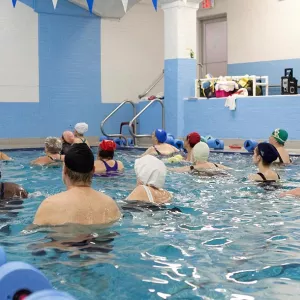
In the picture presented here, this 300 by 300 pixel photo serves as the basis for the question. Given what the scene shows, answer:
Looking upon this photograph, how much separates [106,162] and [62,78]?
9772 millimetres

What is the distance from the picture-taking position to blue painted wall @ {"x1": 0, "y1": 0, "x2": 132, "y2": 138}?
16.8m

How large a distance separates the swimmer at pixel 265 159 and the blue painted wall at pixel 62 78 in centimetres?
1081

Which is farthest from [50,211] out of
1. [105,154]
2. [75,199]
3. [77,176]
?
[105,154]

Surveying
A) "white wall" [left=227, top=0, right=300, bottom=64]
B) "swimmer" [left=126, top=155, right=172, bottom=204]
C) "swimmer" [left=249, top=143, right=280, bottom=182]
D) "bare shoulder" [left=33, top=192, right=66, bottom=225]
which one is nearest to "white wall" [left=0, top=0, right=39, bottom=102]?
"white wall" [left=227, top=0, right=300, bottom=64]

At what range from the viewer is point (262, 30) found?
58.1 feet

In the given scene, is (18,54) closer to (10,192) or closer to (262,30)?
(262,30)

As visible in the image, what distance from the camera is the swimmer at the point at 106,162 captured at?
8023mm

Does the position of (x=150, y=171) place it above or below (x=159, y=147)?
above

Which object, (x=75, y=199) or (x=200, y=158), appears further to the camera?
(x=200, y=158)

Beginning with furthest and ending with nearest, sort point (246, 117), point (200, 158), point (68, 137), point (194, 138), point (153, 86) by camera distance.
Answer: point (153, 86)
point (246, 117)
point (68, 137)
point (194, 138)
point (200, 158)

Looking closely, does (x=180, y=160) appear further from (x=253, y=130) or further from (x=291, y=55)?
(x=291, y=55)

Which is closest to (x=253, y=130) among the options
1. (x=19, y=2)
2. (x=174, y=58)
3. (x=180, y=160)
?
(x=174, y=58)

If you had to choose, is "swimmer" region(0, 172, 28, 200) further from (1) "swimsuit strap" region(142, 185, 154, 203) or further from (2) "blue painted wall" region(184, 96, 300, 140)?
(2) "blue painted wall" region(184, 96, 300, 140)

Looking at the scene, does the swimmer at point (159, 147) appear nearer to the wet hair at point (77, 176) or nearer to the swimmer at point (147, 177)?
the swimmer at point (147, 177)
